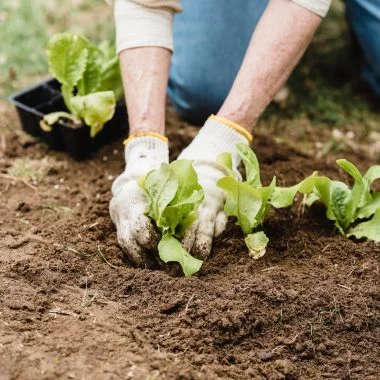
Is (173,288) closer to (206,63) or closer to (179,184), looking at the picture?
(179,184)

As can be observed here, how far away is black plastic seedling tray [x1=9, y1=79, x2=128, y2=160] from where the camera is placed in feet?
8.21

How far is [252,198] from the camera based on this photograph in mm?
1886

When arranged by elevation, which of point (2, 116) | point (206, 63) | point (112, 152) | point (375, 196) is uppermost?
point (375, 196)

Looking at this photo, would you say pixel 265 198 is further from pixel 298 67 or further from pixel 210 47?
pixel 298 67

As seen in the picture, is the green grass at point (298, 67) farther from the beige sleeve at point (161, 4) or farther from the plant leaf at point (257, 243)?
the plant leaf at point (257, 243)

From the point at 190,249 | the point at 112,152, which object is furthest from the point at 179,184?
the point at 112,152

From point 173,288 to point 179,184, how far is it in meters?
0.29

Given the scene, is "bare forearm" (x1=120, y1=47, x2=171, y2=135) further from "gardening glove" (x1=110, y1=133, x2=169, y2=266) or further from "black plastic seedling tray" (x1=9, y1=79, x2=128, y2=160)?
"black plastic seedling tray" (x1=9, y1=79, x2=128, y2=160)

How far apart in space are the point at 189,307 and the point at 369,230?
2.10 ft

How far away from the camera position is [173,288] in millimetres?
1771

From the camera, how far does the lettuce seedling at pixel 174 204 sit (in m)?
1.79

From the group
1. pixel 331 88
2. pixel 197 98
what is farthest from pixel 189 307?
pixel 331 88

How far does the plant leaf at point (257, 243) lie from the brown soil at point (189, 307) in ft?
0.08

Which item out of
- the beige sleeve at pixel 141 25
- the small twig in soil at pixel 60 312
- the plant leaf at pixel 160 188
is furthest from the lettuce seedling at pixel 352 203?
the small twig in soil at pixel 60 312
